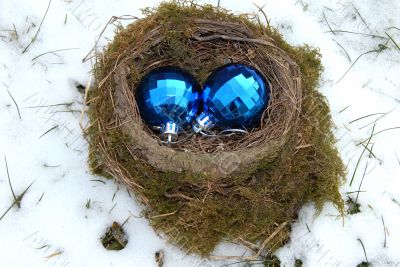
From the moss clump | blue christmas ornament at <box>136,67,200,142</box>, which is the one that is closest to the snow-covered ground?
the moss clump

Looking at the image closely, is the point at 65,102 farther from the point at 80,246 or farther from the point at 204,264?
the point at 204,264

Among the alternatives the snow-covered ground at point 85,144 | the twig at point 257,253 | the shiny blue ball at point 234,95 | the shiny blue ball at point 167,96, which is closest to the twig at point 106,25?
the snow-covered ground at point 85,144

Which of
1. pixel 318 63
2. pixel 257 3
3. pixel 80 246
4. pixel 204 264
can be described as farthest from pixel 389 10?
pixel 80 246

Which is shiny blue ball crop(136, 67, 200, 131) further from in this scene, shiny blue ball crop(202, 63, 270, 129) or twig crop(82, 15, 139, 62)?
twig crop(82, 15, 139, 62)

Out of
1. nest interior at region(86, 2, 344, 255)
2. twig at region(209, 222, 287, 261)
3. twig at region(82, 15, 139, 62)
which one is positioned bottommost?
twig at region(209, 222, 287, 261)

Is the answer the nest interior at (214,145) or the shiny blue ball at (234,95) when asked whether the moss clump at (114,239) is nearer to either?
the nest interior at (214,145)

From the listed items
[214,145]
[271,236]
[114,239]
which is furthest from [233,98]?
[114,239]
